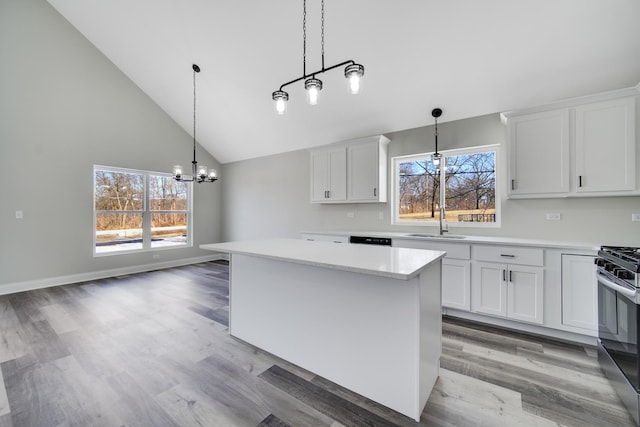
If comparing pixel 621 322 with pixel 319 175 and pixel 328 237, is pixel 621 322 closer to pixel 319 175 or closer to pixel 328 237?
pixel 328 237

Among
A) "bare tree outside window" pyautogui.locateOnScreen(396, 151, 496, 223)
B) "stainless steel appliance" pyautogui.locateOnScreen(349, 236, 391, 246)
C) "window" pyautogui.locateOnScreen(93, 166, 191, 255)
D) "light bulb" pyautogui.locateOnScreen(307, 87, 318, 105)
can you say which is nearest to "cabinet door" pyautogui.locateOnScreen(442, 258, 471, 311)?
"stainless steel appliance" pyautogui.locateOnScreen(349, 236, 391, 246)

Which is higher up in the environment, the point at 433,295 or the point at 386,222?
the point at 386,222

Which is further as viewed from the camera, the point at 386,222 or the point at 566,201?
the point at 386,222

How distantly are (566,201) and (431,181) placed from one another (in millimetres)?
1513

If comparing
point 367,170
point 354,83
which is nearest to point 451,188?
point 367,170

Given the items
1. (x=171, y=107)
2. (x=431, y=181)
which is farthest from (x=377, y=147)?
(x=171, y=107)

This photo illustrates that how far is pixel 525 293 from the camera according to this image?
105 inches

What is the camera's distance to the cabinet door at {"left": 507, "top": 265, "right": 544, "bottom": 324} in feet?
8.54

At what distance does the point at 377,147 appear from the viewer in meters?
3.91

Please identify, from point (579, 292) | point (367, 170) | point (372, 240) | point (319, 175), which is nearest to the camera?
point (579, 292)

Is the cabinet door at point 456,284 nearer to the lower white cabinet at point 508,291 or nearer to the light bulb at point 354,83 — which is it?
the lower white cabinet at point 508,291

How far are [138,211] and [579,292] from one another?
6988mm

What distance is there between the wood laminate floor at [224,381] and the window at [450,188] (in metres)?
1.47

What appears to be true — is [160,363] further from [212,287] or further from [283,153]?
[283,153]
